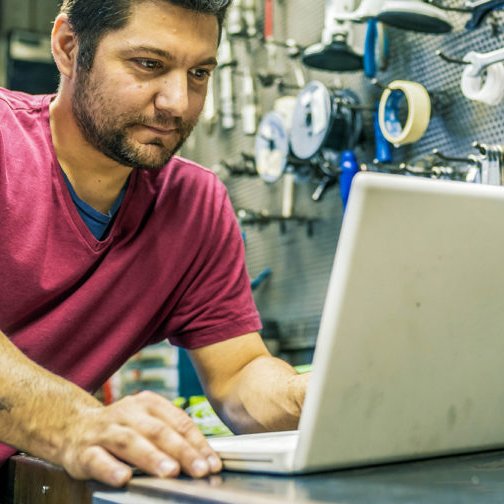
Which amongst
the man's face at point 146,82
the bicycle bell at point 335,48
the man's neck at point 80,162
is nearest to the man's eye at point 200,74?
the man's face at point 146,82

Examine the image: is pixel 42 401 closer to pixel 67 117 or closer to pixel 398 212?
pixel 398 212

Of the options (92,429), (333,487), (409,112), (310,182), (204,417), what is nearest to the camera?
(333,487)

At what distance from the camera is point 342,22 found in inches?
64.9

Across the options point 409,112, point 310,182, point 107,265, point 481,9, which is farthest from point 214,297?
point 310,182

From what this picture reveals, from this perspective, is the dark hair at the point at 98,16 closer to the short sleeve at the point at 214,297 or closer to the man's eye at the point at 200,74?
the man's eye at the point at 200,74

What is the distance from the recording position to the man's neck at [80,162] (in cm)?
116

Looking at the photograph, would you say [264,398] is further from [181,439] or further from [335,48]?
[335,48]

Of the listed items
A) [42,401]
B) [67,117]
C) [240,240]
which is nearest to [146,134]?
[67,117]

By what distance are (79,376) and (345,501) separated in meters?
0.76

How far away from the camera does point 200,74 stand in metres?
1.14

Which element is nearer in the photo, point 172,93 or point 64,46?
point 172,93

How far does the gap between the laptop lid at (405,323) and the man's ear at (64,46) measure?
0.85 meters

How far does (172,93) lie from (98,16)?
0.18 metres

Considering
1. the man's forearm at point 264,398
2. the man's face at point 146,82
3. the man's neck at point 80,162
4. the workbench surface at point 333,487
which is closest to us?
the workbench surface at point 333,487
